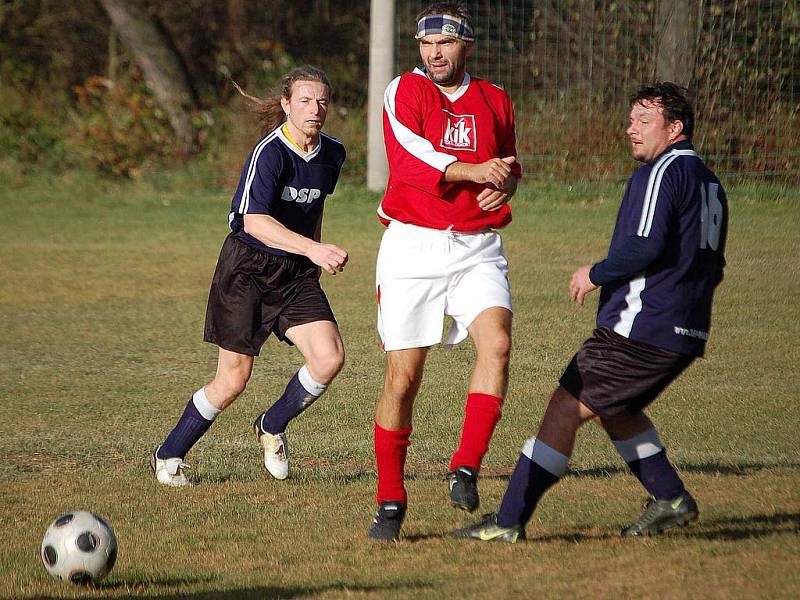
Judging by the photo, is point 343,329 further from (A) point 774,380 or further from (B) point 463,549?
(B) point 463,549

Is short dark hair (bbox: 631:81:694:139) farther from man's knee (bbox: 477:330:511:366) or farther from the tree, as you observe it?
the tree

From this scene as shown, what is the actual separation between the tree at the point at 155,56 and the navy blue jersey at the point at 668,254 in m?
19.1

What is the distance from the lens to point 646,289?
4.48m

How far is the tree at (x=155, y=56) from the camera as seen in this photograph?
75.5ft

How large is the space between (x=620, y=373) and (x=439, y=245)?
3.05 feet

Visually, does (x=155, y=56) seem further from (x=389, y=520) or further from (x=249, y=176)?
(x=389, y=520)

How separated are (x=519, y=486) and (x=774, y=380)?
4.74 metres

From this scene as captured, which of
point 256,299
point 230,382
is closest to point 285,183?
point 256,299

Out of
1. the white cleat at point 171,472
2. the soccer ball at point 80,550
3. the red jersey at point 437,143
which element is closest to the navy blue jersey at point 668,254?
the red jersey at point 437,143

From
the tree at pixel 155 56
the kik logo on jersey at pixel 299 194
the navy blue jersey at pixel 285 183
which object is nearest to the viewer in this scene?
the navy blue jersey at pixel 285 183

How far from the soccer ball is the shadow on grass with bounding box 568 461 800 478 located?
2.65m

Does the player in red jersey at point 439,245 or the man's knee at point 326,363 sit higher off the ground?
the player in red jersey at point 439,245

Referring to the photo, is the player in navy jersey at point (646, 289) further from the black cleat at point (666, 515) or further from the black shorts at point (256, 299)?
the black shorts at point (256, 299)

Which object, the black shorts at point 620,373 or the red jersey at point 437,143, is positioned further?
the red jersey at point 437,143
